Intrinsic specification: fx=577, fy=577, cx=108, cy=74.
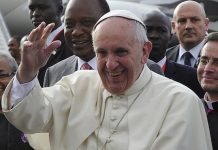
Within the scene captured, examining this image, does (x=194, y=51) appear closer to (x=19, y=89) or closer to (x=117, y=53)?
(x=117, y=53)

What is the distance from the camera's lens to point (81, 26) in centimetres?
463

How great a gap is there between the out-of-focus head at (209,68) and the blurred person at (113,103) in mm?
1074

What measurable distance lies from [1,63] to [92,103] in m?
1.42

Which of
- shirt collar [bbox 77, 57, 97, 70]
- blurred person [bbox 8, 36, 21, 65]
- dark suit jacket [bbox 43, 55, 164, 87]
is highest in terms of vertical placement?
shirt collar [bbox 77, 57, 97, 70]

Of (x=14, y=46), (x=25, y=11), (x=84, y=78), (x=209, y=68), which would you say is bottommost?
(x=25, y=11)

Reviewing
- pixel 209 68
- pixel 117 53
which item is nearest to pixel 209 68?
pixel 209 68

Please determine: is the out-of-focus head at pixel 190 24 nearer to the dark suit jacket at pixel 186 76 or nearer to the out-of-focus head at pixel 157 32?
the out-of-focus head at pixel 157 32

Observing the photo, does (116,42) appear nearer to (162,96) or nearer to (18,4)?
(162,96)

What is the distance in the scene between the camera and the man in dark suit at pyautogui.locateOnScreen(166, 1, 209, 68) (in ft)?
20.9

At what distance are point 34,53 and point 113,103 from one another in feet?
1.99

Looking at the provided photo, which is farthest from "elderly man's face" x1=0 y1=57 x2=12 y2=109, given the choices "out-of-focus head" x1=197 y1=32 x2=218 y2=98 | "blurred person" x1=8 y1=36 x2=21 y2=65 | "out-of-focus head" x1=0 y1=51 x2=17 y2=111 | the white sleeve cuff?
"blurred person" x1=8 y1=36 x2=21 y2=65

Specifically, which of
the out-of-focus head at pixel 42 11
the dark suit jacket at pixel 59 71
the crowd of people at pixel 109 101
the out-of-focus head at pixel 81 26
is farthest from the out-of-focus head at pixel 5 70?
the out-of-focus head at pixel 42 11

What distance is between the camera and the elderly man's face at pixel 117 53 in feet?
10.9

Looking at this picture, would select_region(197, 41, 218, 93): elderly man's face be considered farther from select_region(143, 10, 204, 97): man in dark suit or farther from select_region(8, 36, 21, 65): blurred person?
select_region(8, 36, 21, 65): blurred person
